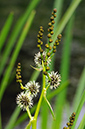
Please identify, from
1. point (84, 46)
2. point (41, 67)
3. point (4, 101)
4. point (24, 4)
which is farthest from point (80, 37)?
point (41, 67)

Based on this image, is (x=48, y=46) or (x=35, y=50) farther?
(x=35, y=50)

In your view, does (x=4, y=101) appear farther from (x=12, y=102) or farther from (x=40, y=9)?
(x=40, y=9)

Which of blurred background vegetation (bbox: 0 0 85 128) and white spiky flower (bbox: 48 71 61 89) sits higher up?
blurred background vegetation (bbox: 0 0 85 128)

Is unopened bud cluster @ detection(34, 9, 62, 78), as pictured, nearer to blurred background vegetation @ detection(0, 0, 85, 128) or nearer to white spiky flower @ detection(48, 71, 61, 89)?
white spiky flower @ detection(48, 71, 61, 89)

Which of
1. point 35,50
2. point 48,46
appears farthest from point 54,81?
point 35,50

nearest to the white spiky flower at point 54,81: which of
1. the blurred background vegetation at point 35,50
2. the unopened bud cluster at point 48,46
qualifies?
the unopened bud cluster at point 48,46

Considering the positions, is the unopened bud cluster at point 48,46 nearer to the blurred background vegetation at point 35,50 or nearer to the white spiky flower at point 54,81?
the white spiky flower at point 54,81

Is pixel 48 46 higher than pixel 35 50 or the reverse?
the reverse

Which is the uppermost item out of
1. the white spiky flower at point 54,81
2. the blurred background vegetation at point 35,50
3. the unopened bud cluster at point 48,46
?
the blurred background vegetation at point 35,50

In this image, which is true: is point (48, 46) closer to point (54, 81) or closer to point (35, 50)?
point (54, 81)

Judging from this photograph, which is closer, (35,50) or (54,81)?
(54,81)

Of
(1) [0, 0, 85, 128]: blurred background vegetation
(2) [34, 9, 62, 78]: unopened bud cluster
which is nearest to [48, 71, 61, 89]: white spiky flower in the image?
(2) [34, 9, 62, 78]: unopened bud cluster
